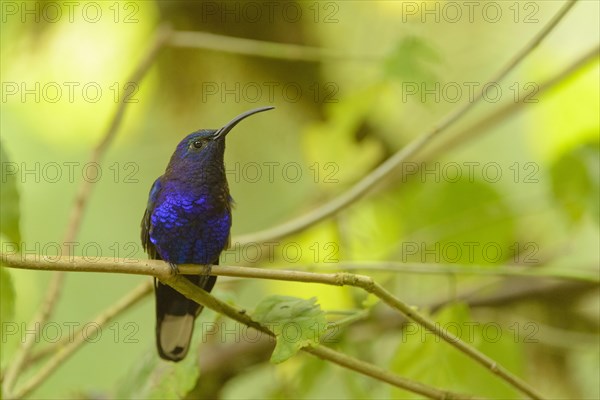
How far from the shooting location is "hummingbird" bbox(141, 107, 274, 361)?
1781 mm

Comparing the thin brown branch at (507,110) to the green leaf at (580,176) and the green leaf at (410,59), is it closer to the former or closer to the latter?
the green leaf at (580,176)

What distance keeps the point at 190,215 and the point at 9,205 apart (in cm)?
58

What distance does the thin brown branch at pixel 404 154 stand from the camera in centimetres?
187

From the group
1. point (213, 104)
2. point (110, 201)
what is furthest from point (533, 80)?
point (110, 201)

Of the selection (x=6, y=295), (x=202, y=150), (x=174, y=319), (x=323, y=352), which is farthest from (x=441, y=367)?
(x=6, y=295)

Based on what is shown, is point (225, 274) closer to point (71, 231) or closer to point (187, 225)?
point (187, 225)

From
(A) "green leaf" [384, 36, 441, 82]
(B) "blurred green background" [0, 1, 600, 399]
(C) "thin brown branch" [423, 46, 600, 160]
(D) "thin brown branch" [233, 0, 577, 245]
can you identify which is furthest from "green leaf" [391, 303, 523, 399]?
(C) "thin brown branch" [423, 46, 600, 160]

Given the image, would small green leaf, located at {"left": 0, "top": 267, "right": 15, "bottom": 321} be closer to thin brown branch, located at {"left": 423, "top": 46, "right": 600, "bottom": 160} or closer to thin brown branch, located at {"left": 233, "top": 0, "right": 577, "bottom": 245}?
thin brown branch, located at {"left": 233, "top": 0, "right": 577, "bottom": 245}

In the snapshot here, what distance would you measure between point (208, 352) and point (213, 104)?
1.18 metres

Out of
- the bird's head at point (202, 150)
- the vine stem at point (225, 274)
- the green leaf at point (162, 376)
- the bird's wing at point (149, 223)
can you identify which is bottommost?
the green leaf at point (162, 376)

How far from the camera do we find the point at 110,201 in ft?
11.5

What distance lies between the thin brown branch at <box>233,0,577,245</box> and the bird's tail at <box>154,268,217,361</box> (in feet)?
1.15

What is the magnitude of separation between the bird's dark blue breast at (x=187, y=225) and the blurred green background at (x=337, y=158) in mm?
162

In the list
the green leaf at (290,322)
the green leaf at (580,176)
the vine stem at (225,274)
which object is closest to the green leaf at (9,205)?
the vine stem at (225,274)
